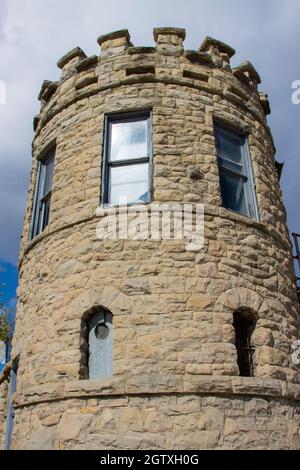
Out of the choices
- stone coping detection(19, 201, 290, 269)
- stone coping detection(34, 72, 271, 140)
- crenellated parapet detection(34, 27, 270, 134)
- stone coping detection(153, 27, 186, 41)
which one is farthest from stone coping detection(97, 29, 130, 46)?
stone coping detection(19, 201, 290, 269)

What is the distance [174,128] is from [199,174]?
1.01 m

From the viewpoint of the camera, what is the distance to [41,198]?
8.48m

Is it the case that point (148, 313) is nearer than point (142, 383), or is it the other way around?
point (142, 383)

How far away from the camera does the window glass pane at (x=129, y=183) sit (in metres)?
7.15

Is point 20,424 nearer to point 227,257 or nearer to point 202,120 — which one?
point 227,257

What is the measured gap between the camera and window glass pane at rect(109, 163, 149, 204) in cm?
715

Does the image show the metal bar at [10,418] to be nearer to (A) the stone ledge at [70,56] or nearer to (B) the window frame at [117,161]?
(B) the window frame at [117,161]

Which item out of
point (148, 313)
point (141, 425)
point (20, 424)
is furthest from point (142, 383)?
point (20, 424)

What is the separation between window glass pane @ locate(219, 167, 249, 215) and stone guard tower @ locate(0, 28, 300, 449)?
3 cm

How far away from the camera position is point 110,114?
7.78 meters

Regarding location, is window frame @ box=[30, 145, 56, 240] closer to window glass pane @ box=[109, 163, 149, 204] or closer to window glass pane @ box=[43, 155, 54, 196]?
window glass pane @ box=[43, 155, 54, 196]

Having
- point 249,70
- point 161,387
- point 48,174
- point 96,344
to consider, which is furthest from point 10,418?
point 249,70

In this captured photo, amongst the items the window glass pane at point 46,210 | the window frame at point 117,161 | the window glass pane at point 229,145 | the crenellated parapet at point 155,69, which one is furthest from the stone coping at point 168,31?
the window glass pane at point 46,210
